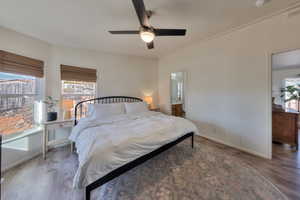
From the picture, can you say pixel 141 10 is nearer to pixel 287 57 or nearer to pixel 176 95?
pixel 176 95

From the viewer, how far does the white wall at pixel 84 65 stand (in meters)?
2.49

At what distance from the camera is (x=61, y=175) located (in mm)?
2039

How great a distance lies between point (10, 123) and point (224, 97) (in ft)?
16.1

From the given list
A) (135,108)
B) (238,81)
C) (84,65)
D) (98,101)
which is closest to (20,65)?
(84,65)

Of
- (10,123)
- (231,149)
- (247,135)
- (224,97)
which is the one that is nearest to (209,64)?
(224,97)

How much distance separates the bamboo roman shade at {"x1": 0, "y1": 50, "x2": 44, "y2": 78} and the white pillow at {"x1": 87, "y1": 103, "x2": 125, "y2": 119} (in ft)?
4.85

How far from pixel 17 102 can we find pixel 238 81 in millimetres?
5011

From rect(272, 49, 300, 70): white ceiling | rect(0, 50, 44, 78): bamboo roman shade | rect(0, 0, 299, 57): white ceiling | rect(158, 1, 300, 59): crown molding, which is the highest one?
rect(158, 1, 300, 59): crown molding

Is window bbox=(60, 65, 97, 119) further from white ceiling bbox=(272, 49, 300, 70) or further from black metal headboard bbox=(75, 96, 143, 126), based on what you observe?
white ceiling bbox=(272, 49, 300, 70)

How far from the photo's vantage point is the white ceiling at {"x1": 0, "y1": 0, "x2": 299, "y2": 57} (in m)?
1.97

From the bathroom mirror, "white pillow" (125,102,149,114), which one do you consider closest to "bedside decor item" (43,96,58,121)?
"white pillow" (125,102,149,114)

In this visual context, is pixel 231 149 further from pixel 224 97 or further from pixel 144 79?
pixel 144 79

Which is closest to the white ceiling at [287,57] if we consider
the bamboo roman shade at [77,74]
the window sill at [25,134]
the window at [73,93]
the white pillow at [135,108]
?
the white pillow at [135,108]

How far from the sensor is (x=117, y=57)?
421 cm
